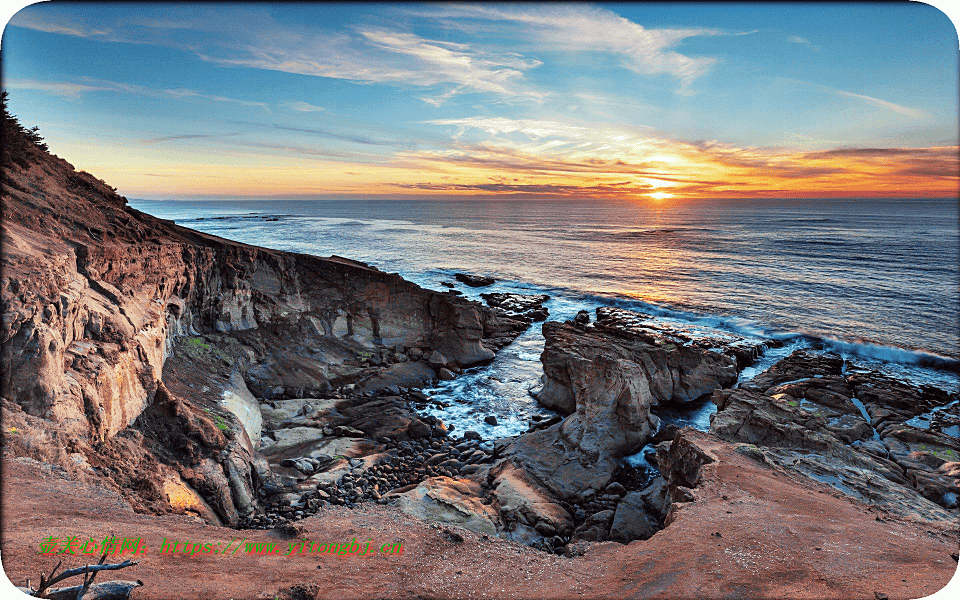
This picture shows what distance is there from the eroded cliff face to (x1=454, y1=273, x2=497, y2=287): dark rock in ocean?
19408 millimetres

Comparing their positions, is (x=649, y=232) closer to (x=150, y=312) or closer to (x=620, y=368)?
(x=620, y=368)

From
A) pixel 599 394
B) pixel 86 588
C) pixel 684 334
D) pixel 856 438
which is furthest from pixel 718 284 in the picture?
pixel 86 588

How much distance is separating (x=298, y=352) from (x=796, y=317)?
110 ft

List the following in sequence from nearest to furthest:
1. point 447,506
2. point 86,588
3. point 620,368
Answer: point 86,588 → point 447,506 → point 620,368

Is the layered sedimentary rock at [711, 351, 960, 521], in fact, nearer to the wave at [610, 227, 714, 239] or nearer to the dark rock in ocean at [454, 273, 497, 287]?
the dark rock in ocean at [454, 273, 497, 287]

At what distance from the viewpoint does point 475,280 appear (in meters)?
43.8

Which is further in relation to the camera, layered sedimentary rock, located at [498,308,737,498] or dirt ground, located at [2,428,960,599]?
layered sedimentary rock, located at [498,308,737,498]

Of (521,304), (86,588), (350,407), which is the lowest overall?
(350,407)

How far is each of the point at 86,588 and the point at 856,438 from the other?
64.9 ft

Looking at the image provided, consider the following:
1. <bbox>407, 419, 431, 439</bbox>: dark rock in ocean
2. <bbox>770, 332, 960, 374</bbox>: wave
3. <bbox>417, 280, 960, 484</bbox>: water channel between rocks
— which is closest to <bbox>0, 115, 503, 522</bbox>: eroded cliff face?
<bbox>417, 280, 960, 484</bbox>: water channel between rocks

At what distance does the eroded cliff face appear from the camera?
773 centimetres

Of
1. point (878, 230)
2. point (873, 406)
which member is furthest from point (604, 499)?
point (878, 230)

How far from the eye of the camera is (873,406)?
57.9ft

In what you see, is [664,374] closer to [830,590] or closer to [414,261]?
[830,590]
